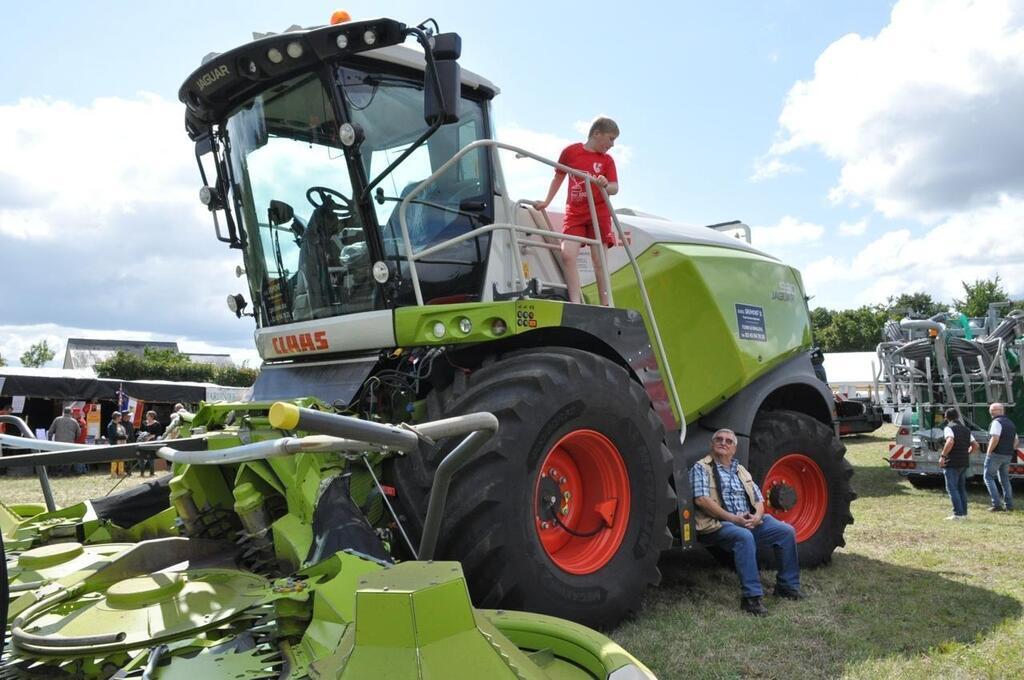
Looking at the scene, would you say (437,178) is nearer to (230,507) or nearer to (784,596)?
(230,507)

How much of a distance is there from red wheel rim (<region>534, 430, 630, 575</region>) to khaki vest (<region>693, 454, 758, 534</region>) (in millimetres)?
942

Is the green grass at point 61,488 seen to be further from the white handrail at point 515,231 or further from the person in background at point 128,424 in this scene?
the white handrail at point 515,231

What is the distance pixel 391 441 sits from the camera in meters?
1.96

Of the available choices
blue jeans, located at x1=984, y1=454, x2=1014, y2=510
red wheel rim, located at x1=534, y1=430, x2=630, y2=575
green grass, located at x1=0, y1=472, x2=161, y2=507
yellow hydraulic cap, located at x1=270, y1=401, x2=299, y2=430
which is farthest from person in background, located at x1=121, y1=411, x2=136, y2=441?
yellow hydraulic cap, located at x1=270, y1=401, x2=299, y2=430

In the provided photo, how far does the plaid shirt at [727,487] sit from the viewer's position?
5.10 m

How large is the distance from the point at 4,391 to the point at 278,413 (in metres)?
18.4

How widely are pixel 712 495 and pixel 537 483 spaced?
175 centimetres

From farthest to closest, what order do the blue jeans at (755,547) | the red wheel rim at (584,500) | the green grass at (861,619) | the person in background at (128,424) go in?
1. the person in background at (128,424)
2. the blue jeans at (755,547)
3. the red wheel rim at (584,500)
4. the green grass at (861,619)

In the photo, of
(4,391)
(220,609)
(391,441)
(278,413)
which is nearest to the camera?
(278,413)

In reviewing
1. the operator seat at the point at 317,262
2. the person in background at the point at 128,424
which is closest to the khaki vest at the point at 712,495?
the operator seat at the point at 317,262

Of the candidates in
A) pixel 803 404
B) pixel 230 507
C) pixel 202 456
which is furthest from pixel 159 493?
pixel 803 404

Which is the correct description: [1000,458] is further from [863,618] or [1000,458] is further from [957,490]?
[863,618]

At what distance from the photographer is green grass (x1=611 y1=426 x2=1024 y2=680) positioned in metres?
3.77

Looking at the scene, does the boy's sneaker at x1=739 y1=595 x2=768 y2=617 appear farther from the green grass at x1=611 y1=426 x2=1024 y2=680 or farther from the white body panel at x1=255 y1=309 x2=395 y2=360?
the white body panel at x1=255 y1=309 x2=395 y2=360
